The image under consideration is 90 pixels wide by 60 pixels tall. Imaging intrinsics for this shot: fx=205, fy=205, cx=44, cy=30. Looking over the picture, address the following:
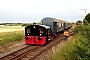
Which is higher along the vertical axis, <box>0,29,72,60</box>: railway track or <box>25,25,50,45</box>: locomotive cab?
<box>25,25,50,45</box>: locomotive cab

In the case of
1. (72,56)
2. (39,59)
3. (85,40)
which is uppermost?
(85,40)

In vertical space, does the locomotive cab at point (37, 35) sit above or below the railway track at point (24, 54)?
above

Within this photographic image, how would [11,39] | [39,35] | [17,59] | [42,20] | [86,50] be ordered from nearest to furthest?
[86,50]
[17,59]
[39,35]
[11,39]
[42,20]

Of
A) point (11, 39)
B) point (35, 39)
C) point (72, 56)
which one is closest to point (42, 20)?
point (11, 39)

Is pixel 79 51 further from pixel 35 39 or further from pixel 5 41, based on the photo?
A: pixel 5 41

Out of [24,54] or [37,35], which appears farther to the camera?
[37,35]

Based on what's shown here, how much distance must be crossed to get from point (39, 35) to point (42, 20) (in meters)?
7.51

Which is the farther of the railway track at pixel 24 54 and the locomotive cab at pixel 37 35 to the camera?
the locomotive cab at pixel 37 35

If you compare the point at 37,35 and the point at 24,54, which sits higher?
the point at 37,35

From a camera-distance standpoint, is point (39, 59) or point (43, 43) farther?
point (43, 43)

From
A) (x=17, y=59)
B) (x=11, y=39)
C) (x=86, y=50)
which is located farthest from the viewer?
(x=11, y=39)

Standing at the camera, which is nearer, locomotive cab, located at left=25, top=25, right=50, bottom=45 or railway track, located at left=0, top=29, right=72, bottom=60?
railway track, located at left=0, top=29, right=72, bottom=60

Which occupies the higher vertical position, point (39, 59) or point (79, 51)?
point (79, 51)

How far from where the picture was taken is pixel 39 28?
22797mm
